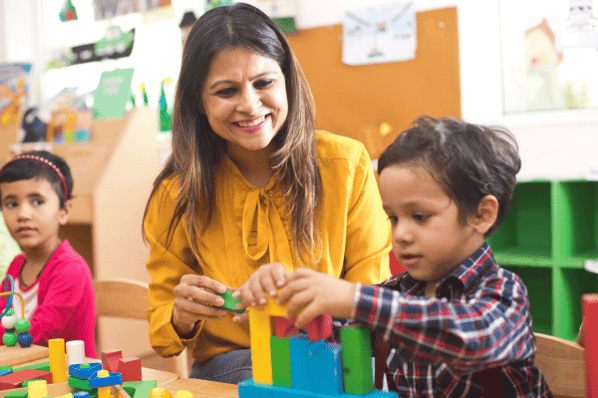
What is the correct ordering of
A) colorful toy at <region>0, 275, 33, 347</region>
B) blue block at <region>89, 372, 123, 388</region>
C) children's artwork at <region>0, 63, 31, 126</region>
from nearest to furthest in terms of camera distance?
blue block at <region>89, 372, 123, 388</region>, colorful toy at <region>0, 275, 33, 347</region>, children's artwork at <region>0, 63, 31, 126</region>

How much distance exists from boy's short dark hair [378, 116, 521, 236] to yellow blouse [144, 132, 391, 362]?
0.37 metres

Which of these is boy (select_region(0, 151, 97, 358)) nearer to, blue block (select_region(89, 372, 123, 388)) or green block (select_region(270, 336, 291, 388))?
blue block (select_region(89, 372, 123, 388))

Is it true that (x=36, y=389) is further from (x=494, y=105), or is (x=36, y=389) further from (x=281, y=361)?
(x=494, y=105)

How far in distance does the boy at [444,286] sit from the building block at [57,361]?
1.31 feet

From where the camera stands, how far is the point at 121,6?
11.9 feet

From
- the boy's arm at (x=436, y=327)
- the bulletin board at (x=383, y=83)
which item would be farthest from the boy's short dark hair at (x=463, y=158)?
the bulletin board at (x=383, y=83)

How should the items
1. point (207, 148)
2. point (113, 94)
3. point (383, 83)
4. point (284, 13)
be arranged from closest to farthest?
point (207, 148) < point (383, 83) < point (284, 13) < point (113, 94)

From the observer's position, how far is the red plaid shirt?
2.21 feet

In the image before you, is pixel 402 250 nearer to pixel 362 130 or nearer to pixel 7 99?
pixel 362 130

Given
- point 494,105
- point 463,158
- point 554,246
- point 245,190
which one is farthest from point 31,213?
point 494,105

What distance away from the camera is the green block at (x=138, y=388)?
824 mm

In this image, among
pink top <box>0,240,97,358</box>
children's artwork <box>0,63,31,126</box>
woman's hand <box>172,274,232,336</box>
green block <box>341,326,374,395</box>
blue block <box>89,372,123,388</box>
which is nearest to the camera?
green block <box>341,326,374,395</box>

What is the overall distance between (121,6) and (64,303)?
2608mm

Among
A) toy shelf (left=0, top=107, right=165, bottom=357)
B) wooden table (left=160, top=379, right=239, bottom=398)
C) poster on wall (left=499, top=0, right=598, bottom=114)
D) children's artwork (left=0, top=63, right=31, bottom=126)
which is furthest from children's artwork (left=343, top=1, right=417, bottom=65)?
children's artwork (left=0, top=63, right=31, bottom=126)
